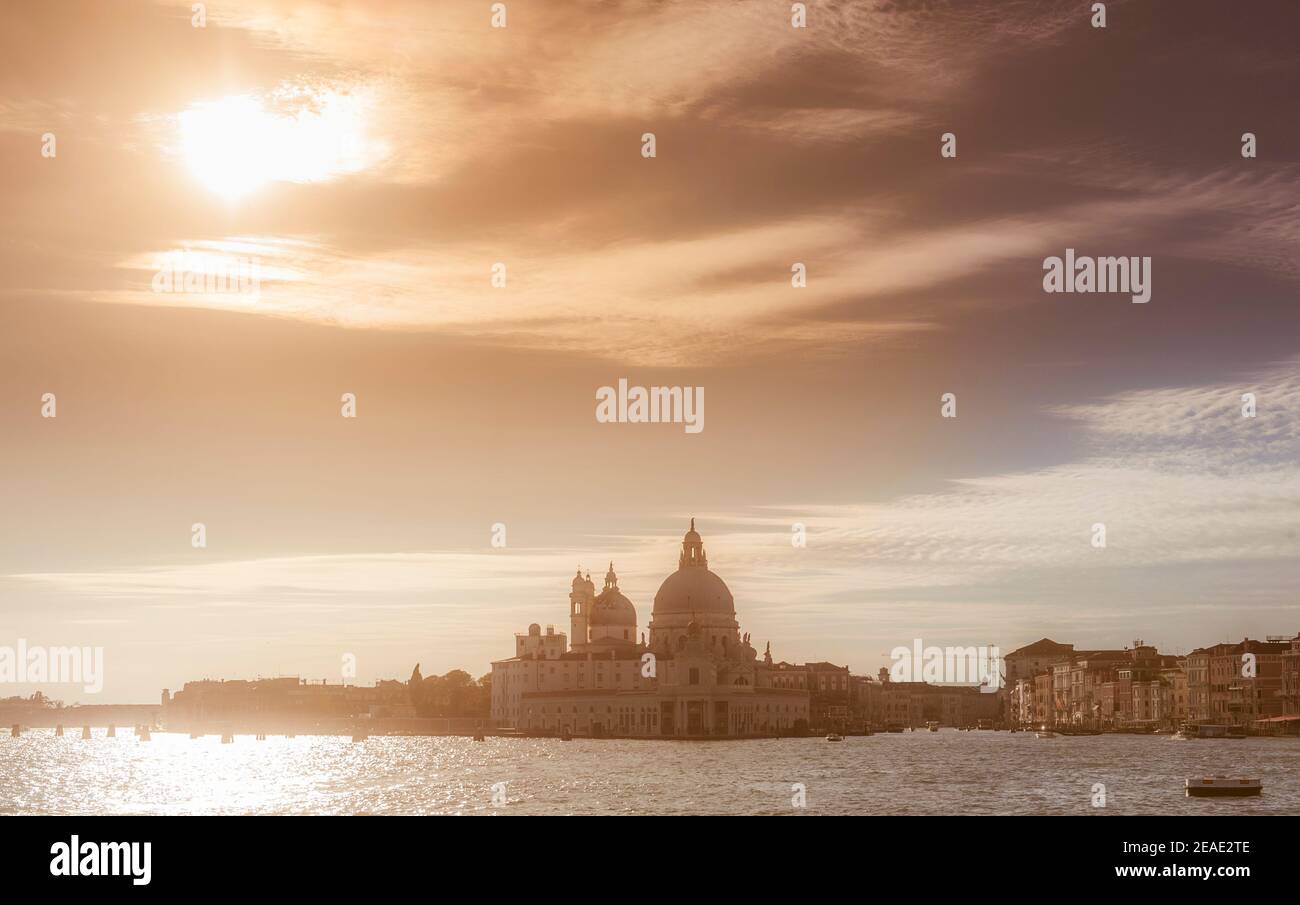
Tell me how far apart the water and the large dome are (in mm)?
28862

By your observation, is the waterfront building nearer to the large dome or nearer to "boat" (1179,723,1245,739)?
"boat" (1179,723,1245,739)

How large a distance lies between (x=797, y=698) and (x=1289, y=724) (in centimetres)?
4194

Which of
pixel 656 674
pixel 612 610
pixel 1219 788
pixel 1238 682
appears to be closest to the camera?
pixel 1219 788

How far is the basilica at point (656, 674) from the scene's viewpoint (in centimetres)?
13088

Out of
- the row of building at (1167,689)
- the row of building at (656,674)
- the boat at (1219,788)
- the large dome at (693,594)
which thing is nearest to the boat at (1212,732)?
the row of building at (1167,689)

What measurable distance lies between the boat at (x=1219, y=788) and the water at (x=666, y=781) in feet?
1.86

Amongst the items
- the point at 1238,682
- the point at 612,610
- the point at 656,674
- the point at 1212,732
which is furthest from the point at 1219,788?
the point at 612,610

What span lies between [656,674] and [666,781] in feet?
237

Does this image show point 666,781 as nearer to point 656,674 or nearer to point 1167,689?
point 656,674

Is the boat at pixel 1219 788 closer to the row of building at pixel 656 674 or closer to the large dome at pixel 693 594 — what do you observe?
the row of building at pixel 656 674

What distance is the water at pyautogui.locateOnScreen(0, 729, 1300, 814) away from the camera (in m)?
46.8

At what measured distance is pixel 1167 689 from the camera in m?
138
